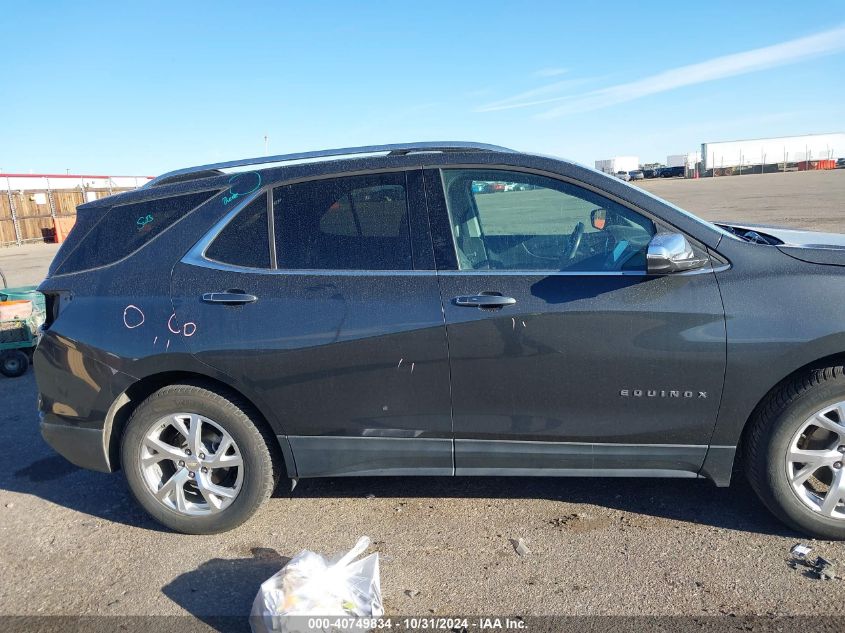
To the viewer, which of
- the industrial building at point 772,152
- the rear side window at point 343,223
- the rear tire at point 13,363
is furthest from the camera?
the industrial building at point 772,152

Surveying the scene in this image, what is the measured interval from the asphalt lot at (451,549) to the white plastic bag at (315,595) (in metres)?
0.19

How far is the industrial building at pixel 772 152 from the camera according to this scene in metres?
76.8

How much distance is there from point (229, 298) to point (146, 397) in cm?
75

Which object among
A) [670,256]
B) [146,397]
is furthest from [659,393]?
[146,397]

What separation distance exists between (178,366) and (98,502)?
1265 millimetres

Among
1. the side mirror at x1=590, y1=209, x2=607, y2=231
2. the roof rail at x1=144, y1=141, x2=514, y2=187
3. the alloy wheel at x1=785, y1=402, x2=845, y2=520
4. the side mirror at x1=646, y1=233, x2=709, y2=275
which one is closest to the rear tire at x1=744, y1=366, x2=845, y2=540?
the alloy wheel at x1=785, y1=402, x2=845, y2=520

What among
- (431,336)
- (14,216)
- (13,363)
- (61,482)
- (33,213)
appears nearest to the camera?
(431,336)

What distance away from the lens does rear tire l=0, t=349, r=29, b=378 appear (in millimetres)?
6824

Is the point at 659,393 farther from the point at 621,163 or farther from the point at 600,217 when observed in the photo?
the point at 621,163

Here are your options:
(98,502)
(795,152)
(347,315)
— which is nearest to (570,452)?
(347,315)

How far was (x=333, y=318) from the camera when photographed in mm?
3211

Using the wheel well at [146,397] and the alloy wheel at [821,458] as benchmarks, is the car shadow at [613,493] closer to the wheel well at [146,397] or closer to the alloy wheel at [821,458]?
the alloy wheel at [821,458]

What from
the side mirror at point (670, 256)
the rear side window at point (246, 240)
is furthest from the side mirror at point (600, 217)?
the rear side window at point (246, 240)

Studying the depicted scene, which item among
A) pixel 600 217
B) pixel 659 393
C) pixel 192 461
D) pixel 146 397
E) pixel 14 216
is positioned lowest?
pixel 192 461
